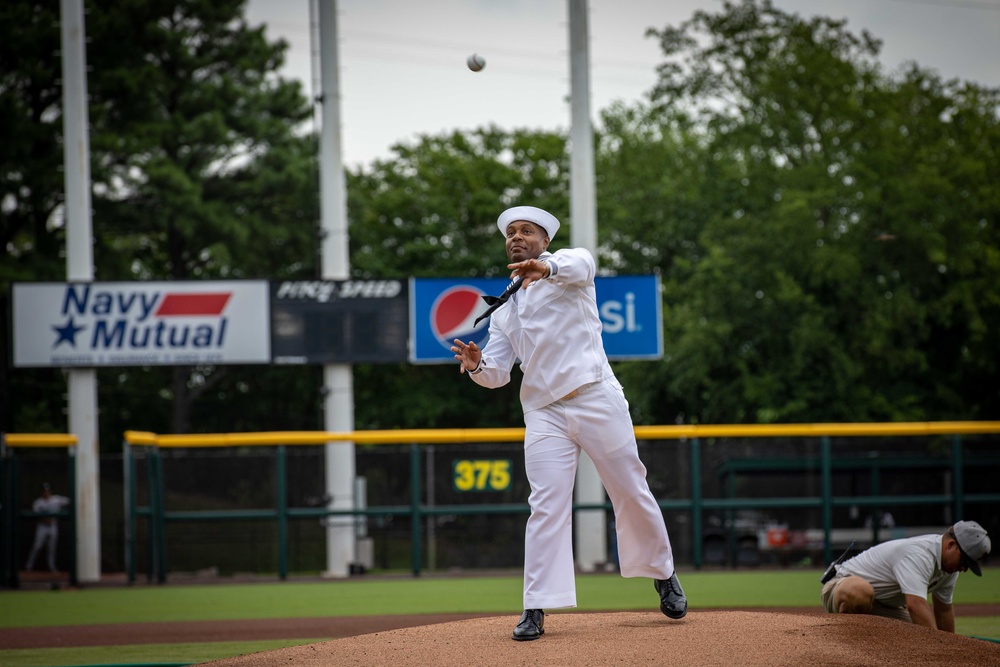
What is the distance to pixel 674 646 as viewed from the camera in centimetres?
585

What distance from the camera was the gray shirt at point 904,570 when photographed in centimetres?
727

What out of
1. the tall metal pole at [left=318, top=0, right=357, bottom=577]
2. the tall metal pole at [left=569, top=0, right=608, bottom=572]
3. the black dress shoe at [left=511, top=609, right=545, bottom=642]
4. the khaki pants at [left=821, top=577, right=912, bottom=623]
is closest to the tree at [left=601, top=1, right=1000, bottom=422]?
the tall metal pole at [left=569, top=0, right=608, bottom=572]

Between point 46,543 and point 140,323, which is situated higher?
point 140,323

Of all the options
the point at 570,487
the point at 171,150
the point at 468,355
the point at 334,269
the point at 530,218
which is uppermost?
the point at 171,150

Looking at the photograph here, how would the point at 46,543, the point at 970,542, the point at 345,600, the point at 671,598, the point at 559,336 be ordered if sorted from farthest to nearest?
the point at 46,543 < the point at 345,600 < the point at 970,542 < the point at 671,598 < the point at 559,336

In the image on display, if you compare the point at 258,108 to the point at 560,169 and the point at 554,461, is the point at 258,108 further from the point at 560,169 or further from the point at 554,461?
the point at 554,461

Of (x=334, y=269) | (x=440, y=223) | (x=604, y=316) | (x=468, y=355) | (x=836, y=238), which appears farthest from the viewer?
(x=440, y=223)

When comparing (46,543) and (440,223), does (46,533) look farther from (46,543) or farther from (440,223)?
(440,223)

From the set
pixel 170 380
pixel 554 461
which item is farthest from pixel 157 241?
pixel 554 461

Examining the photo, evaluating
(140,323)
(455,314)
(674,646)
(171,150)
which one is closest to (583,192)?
(455,314)

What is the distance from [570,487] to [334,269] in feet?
47.4

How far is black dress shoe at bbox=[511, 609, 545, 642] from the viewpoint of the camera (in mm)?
6277

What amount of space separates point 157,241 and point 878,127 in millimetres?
22648

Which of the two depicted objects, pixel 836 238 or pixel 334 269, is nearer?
pixel 334 269
